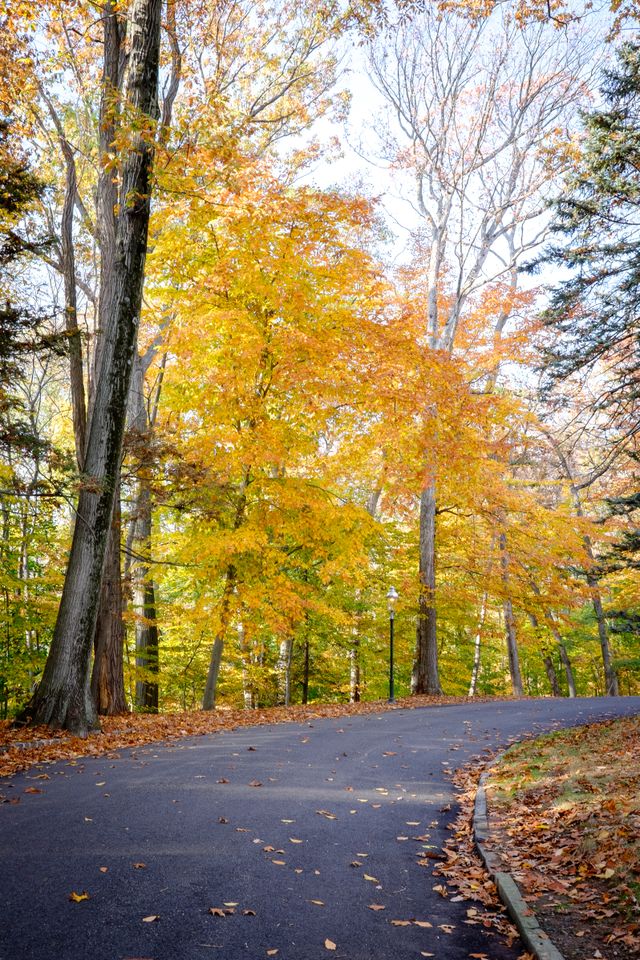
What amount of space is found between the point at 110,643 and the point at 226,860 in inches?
362

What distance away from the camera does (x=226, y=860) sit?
15.4 ft

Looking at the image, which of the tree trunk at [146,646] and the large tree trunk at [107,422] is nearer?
the large tree trunk at [107,422]

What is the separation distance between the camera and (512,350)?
21.1 m

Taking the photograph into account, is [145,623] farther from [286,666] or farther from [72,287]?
[72,287]

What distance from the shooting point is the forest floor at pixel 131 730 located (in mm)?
8344

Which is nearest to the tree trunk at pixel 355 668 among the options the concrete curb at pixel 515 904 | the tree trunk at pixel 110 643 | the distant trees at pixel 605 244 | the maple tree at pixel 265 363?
the maple tree at pixel 265 363

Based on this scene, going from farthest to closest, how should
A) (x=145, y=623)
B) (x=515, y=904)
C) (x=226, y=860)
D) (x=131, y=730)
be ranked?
(x=145, y=623) < (x=131, y=730) < (x=226, y=860) < (x=515, y=904)

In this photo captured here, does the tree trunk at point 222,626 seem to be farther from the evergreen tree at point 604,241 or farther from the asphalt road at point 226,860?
the evergreen tree at point 604,241

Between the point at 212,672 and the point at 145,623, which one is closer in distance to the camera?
the point at 212,672

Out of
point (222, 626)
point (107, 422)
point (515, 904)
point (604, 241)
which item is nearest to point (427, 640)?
point (222, 626)

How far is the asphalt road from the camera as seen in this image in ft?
11.7

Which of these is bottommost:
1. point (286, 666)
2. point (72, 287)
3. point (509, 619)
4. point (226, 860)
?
point (226, 860)

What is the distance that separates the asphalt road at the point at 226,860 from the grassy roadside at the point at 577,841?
0.50 meters

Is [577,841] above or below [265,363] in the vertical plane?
below
